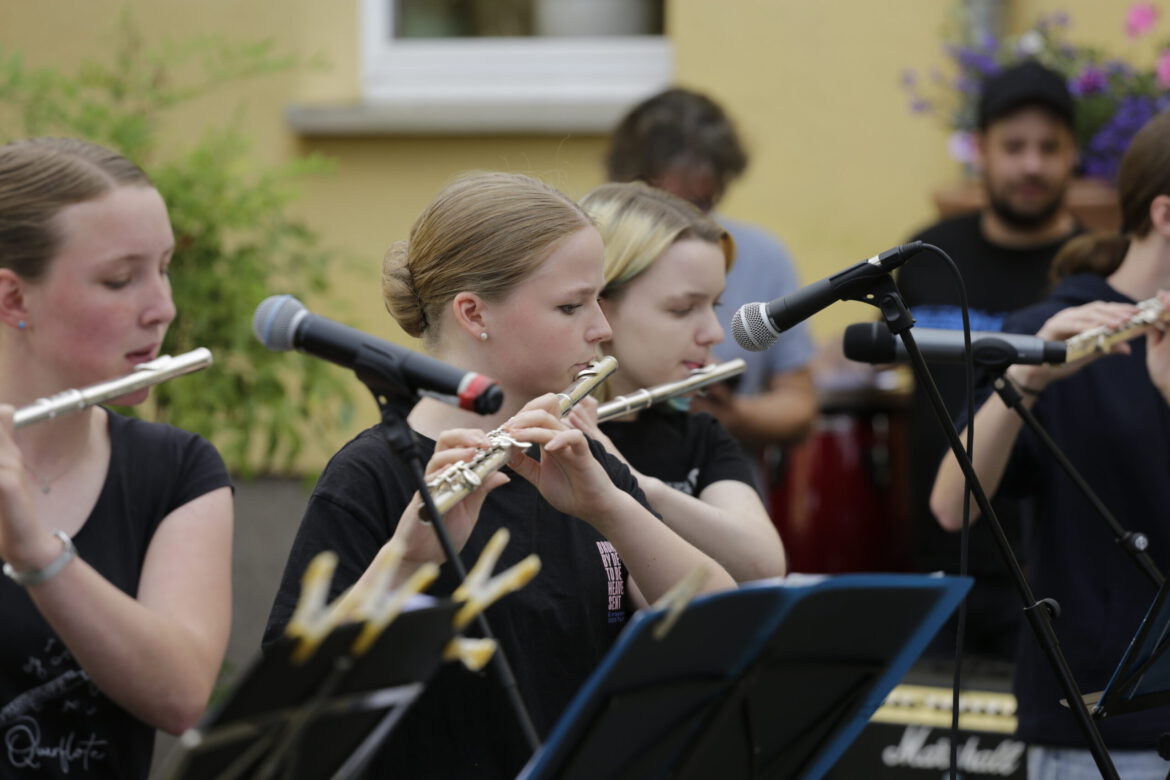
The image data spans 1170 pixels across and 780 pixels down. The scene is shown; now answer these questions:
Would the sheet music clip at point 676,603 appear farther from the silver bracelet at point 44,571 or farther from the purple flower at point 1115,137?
the purple flower at point 1115,137

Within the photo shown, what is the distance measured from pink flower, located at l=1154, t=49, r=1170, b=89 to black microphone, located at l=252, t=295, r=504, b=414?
125 inches

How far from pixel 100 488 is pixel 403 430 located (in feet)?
1.94

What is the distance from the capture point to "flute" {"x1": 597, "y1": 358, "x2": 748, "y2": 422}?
8.14 feet

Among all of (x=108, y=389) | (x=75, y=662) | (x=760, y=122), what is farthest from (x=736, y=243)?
(x=75, y=662)

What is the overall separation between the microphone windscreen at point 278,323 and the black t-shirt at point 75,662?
48cm

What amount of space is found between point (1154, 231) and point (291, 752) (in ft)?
6.77

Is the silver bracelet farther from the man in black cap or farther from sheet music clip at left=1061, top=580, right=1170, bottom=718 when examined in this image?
the man in black cap

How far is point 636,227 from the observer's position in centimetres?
272

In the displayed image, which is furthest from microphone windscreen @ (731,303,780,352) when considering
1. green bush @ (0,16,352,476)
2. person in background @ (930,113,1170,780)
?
green bush @ (0,16,352,476)

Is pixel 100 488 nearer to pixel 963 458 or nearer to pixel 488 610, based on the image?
pixel 488 610

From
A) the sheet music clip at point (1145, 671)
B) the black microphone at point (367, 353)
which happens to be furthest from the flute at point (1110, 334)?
the black microphone at point (367, 353)

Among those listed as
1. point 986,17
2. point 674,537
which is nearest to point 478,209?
point 674,537

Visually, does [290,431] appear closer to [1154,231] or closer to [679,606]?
[1154,231]

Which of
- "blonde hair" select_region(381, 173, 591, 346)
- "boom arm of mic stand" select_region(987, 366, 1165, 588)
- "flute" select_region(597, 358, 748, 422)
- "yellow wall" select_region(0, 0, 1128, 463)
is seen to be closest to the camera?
"blonde hair" select_region(381, 173, 591, 346)
